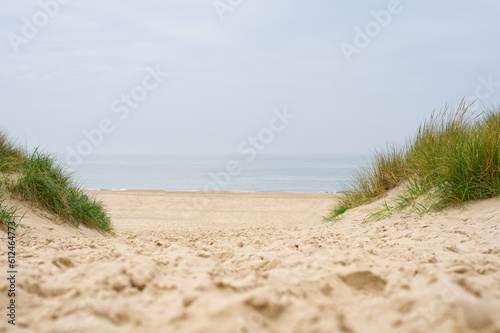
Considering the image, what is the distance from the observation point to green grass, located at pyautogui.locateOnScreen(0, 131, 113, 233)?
474cm

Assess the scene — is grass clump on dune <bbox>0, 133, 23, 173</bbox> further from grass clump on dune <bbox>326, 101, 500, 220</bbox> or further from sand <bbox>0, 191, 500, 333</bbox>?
grass clump on dune <bbox>326, 101, 500, 220</bbox>

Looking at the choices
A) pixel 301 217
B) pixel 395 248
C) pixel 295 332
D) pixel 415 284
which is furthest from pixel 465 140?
pixel 301 217

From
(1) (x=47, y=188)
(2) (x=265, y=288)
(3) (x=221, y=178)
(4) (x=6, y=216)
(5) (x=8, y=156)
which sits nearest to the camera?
(2) (x=265, y=288)

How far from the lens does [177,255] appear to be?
2.51 m

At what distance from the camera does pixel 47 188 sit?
486 centimetres

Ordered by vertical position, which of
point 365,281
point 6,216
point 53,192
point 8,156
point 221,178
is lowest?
point 221,178

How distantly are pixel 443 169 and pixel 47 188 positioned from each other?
4.90 metres

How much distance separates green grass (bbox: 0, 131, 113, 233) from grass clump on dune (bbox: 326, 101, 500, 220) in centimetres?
395

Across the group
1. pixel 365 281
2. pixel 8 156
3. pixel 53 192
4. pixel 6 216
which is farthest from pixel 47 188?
pixel 365 281

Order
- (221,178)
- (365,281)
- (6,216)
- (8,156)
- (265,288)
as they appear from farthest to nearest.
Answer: (221,178)
(8,156)
(6,216)
(365,281)
(265,288)

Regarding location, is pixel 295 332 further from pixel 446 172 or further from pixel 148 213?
pixel 148 213

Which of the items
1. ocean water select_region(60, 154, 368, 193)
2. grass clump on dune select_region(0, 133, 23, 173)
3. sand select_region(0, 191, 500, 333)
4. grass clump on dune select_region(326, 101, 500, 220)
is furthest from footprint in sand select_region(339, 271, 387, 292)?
grass clump on dune select_region(0, 133, 23, 173)

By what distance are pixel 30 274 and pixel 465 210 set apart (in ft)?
13.2

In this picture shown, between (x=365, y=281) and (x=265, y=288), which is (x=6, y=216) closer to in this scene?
(x=265, y=288)
